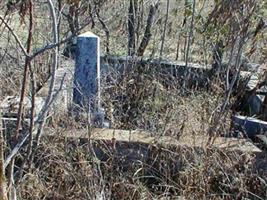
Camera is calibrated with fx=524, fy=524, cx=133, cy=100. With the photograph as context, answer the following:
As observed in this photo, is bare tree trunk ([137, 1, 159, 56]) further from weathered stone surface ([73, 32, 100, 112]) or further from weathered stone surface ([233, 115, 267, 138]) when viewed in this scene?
weathered stone surface ([233, 115, 267, 138])

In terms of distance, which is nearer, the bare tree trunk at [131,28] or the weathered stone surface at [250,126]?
the weathered stone surface at [250,126]

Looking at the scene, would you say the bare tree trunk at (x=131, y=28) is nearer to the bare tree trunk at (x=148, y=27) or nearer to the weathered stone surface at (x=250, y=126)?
the bare tree trunk at (x=148, y=27)

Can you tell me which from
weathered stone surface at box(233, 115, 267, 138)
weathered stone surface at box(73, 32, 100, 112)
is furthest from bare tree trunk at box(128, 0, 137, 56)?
weathered stone surface at box(233, 115, 267, 138)

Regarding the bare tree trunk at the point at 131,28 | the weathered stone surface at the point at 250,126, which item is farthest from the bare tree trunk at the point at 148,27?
the weathered stone surface at the point at 250,126

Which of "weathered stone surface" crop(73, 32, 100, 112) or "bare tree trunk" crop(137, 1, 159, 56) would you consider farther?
"bare tree trunk" crop(137, 1, 159, 56)

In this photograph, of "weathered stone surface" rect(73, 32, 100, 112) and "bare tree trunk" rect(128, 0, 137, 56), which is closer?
"weathered stone surface" rect(73, 32, 100, 112)

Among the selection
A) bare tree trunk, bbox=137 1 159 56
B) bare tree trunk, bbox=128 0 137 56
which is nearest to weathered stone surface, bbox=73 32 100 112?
bare tree trunk, bbox=128 0 137 56

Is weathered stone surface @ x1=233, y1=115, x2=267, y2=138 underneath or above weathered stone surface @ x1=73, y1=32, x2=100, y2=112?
underneath

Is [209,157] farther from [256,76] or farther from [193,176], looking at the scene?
[256,76]

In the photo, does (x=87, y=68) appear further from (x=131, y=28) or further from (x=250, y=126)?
(x=131, y=28)

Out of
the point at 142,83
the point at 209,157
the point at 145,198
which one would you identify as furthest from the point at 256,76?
the point at 145,198

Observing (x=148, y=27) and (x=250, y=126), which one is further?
(x=148, y=27)

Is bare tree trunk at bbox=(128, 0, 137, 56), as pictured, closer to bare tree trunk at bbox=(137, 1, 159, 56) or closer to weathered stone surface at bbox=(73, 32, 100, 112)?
bare tree trunk at bbox=(137, 1, 159, 56)

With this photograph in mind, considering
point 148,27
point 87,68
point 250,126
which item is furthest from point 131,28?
point 250,126
